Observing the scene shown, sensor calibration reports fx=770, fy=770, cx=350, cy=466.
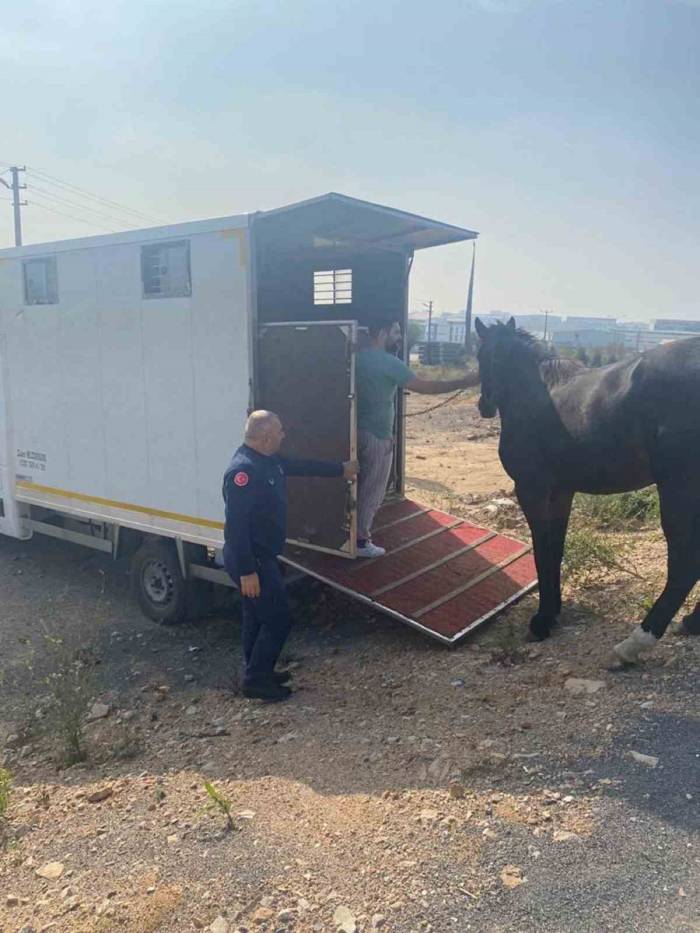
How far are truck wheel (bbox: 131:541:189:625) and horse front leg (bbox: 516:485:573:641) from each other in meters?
2.88

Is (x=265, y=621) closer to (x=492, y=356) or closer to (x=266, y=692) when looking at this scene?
(x=266, y=692)

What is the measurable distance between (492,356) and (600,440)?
1202mm

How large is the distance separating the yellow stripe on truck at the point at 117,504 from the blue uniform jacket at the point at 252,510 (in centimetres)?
119

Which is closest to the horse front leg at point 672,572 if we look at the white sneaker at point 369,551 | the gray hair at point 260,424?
the white sneaker at point 369,551

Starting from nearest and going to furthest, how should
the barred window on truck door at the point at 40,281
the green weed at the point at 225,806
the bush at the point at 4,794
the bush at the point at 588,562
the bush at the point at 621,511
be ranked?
1. the green weed at the point at 225,806
2. the bush at the point at 4,794
3. the bush at the point at 588,562
4. the barred window on truck door at the point at 40,281
5. the bush at the point at 621,511

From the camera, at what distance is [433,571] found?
6.17 meters

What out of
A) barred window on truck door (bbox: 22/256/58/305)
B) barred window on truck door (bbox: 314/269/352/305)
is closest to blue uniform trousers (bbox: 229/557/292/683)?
barred window on truck door (bbox: 314/269/352/305)

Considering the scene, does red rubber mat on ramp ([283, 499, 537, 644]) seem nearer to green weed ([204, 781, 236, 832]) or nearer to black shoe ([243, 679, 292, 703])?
black shoe ([243, 679, 292, 703])

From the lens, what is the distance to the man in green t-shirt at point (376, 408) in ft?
19.1

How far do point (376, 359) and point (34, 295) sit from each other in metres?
3.49

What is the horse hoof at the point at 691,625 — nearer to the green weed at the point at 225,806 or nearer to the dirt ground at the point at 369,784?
the dirt ground at the point at 369,784

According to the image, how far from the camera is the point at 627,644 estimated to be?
15.1 ft

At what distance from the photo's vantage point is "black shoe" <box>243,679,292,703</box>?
4.97 metres

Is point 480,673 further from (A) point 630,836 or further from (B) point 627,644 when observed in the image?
(A) point 630,836
